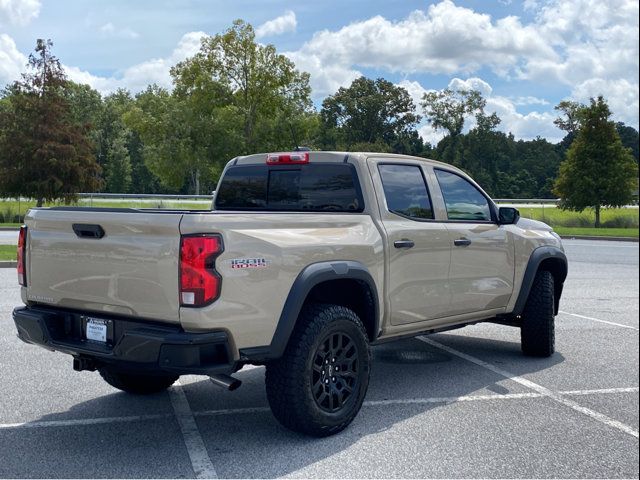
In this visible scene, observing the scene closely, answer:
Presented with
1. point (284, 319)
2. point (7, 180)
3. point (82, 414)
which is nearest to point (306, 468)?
point (284, 319)

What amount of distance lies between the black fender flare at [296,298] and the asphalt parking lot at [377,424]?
0.61 metres

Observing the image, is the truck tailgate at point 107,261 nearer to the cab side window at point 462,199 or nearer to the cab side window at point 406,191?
the cab side window at point 406,191

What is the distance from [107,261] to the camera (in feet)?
14.7

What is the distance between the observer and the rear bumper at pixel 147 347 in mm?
4090

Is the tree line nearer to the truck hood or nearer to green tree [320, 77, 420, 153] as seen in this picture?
green tree [320, 77, 420, 153]

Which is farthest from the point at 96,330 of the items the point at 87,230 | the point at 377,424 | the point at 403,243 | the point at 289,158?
the point at 403,243

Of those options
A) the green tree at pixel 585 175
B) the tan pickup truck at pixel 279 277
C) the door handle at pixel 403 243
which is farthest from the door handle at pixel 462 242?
the green tree at pixel 585 175

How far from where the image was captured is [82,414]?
5.20 metres

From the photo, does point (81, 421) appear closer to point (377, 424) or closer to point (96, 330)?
point (96, 330)

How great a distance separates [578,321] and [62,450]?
277 inches

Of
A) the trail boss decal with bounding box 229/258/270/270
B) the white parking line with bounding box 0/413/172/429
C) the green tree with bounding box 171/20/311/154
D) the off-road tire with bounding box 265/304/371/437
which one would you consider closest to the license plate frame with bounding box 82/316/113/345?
the white parking line with bounding box 0/413/172/429

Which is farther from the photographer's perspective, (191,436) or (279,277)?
(191,436)

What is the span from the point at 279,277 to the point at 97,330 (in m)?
1.16

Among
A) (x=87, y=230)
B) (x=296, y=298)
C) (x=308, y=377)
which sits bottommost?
(x=308, y=377)
